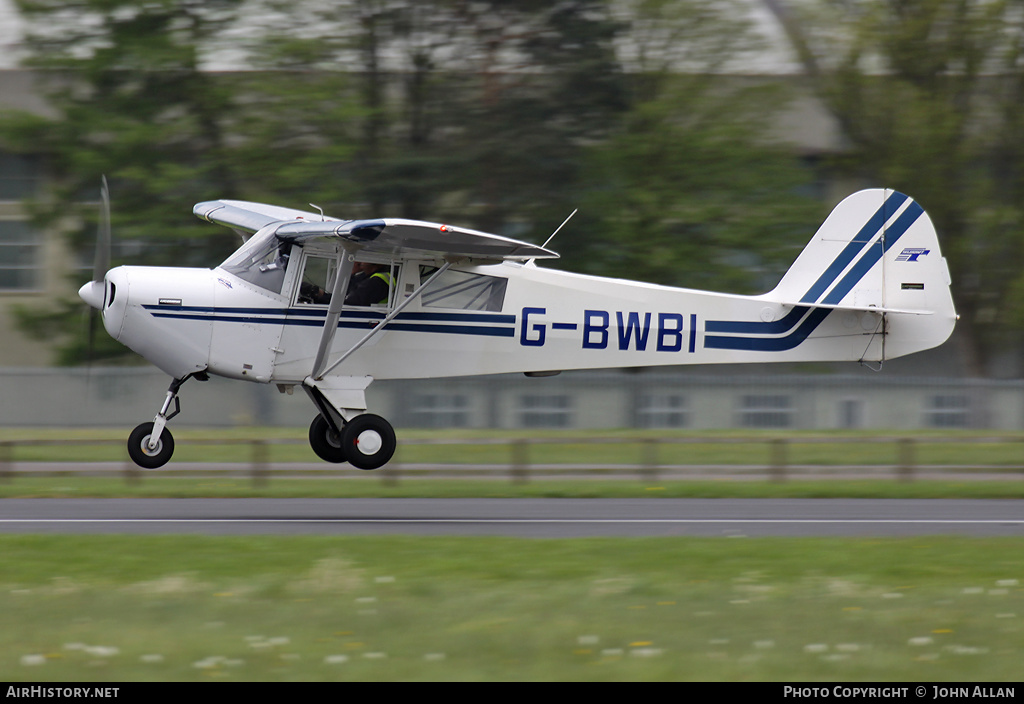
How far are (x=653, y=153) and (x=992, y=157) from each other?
10.00 meters

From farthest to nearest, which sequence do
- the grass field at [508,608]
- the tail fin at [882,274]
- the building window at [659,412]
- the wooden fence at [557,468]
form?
the building window at [659,412], the wooden fence at [557,468], the tail fin at [882,274], the grass field at [508,608]

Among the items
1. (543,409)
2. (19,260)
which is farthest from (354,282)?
(19,260)

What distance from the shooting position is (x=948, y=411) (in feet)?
100

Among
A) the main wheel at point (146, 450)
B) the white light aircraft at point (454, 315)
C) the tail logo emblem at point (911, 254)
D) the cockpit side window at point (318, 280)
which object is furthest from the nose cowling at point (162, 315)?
the tail logo emblem at point (911, 254)

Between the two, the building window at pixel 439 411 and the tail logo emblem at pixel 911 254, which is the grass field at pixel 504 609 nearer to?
the tail logo emblem at pixel 911 254

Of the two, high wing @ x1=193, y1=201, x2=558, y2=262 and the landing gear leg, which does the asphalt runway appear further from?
high wing @ x1=193, y1=201, x2=558, y2=262

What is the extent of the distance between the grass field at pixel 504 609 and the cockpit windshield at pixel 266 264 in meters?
3.31

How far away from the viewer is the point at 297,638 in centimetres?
698

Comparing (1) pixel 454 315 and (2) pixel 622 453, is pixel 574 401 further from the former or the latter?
(1) pixel 454 315

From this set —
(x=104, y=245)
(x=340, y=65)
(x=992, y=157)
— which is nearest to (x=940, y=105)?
(x=992, y=157)

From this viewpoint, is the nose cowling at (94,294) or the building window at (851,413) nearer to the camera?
the nose cowling at (94,294)

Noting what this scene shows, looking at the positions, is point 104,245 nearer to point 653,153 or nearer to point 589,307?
point 589,307

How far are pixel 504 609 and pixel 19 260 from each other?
3353cm

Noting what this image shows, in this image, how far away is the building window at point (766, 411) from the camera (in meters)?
30.0
